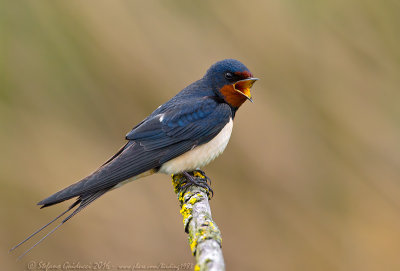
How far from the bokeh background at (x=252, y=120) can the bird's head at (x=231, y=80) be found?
757 mm

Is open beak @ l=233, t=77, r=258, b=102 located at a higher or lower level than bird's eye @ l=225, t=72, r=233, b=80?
lower

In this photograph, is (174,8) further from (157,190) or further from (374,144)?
(374,144)

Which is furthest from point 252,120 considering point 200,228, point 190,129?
point 200,228

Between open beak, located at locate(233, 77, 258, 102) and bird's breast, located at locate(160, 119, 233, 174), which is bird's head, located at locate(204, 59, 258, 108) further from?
bird's breast, located at locate(160, 119, 233, 174)

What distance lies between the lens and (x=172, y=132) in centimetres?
271

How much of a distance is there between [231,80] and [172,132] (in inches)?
17.1

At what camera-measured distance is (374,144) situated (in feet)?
11.7

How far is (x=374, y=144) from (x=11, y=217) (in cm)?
255

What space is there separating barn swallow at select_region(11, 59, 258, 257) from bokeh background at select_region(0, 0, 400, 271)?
78 cm

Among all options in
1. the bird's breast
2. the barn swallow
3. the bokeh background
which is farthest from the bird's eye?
the bokeh background

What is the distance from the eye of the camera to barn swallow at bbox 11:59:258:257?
263cm

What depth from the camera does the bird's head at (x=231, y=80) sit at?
273 cm

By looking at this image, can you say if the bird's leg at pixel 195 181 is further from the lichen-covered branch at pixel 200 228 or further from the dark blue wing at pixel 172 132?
the dark blue wing at pixel 172 132

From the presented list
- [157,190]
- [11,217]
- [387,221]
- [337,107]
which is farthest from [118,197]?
[387,221]
